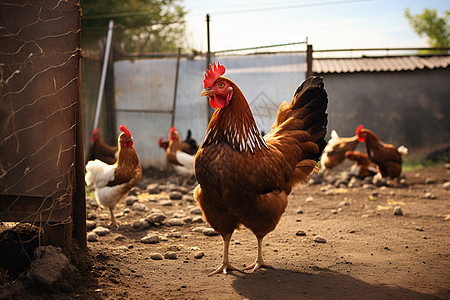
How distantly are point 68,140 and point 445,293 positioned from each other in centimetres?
323

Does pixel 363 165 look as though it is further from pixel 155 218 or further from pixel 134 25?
pixel 134 25

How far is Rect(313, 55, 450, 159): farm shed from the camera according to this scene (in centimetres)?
1186

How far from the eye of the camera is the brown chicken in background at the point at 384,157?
26.2ft

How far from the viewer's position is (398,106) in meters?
11.9

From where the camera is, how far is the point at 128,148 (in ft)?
17.7

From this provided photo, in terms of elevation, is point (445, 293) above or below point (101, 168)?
below

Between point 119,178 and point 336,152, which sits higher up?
point 336,152

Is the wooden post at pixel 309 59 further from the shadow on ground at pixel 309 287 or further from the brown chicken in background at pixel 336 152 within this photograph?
the shadow on ground at pixel 309 287

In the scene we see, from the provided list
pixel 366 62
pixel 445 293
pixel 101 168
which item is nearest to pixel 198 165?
pixel 445 293

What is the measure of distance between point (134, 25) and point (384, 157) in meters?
15.5

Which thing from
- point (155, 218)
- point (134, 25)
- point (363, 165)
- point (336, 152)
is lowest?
point (155, 218)

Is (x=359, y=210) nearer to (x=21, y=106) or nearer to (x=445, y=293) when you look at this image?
(x=445, y=293)

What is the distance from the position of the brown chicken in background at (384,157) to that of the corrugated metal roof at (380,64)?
413cm

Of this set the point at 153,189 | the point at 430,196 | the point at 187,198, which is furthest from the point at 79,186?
the point at 430,196
